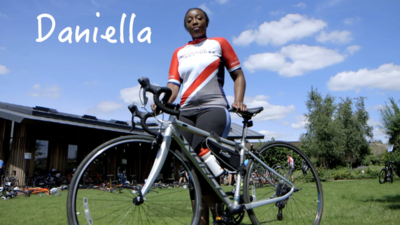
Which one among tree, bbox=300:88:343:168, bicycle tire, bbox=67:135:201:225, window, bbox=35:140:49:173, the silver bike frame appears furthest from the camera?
tree, bbox=300:88:343:168

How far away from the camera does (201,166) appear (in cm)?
234

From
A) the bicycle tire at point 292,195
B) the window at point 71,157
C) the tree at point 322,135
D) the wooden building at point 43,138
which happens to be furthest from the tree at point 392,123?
the tree at point 322,135

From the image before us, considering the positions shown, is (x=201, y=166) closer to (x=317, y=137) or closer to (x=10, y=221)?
(x=10, y=221)

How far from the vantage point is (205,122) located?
258cm

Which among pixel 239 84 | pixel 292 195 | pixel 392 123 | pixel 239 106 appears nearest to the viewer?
Answer: pixel 239 106

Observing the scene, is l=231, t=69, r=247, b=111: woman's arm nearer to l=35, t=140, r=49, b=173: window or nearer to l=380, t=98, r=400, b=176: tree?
l=380, t=98, r=400, b=176: tree

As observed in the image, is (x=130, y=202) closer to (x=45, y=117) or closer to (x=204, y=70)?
(x=204, y=70)

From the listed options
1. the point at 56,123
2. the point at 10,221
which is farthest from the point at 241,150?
the point at 56,123

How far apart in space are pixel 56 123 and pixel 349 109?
34960mm

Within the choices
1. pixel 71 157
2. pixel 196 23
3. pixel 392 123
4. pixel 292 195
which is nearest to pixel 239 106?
pixel 196 23

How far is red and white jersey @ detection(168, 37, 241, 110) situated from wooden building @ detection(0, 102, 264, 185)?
11102mm

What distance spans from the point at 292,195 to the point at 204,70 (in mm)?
1413

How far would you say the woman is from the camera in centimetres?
258

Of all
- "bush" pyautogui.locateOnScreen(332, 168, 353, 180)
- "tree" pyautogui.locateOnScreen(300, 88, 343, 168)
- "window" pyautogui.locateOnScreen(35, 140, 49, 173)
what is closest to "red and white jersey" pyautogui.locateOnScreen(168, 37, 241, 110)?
"window" pyautogui.locateOnScreen(35, 140, 49, 173)
